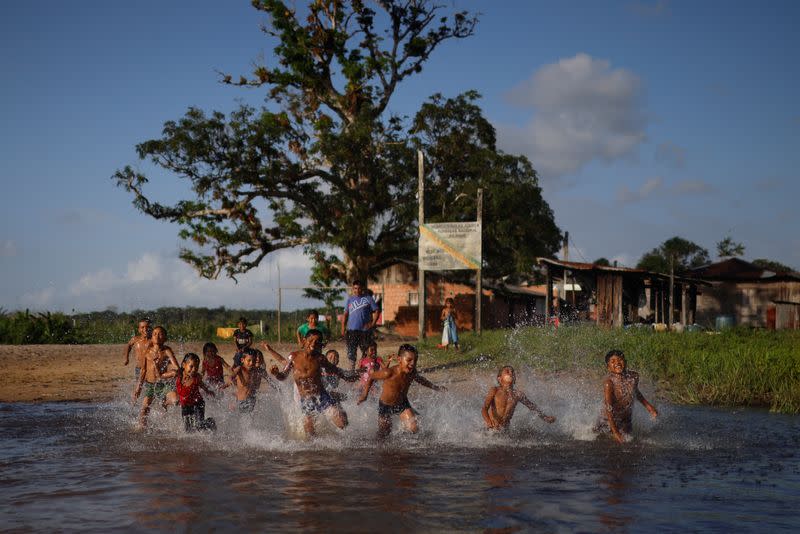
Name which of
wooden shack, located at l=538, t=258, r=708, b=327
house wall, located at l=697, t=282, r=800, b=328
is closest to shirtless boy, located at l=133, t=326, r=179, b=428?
wooden shack, located at l=538, t=258, r=708, b=327

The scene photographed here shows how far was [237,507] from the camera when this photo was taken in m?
6.84

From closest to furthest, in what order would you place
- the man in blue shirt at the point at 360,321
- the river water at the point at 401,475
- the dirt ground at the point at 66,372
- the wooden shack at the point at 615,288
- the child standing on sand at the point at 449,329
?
the river water at the point at 401,475
the man in blue shirt at the point at 360,321
the dirt ground at the point at 66,372
the child standing on sand at the point at 449,329
the wooden shack at the point at 615,288

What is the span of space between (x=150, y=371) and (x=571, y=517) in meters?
7.05

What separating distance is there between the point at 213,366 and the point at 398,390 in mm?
3437

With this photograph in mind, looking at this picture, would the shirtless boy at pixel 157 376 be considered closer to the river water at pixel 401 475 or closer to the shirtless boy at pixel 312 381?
the river water at pixel 401 475

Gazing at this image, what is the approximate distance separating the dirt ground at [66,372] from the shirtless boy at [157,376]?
187 inches

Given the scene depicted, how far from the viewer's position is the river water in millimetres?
6484

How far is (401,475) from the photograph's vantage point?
8180mm

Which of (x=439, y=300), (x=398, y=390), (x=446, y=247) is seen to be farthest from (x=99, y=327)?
(x=398, y=390)

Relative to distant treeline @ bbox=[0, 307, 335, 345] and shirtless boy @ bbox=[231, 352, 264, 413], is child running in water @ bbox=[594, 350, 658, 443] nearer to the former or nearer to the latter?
shirtless boy @ bbox=[231, 352, 264, 413]

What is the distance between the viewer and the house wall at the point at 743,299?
38500mm

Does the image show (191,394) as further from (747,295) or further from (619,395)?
(747,295)

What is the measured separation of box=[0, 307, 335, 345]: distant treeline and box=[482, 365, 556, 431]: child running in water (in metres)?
16.7

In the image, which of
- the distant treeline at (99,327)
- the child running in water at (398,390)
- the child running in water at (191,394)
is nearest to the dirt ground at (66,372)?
the distant treeline at (99,327)
